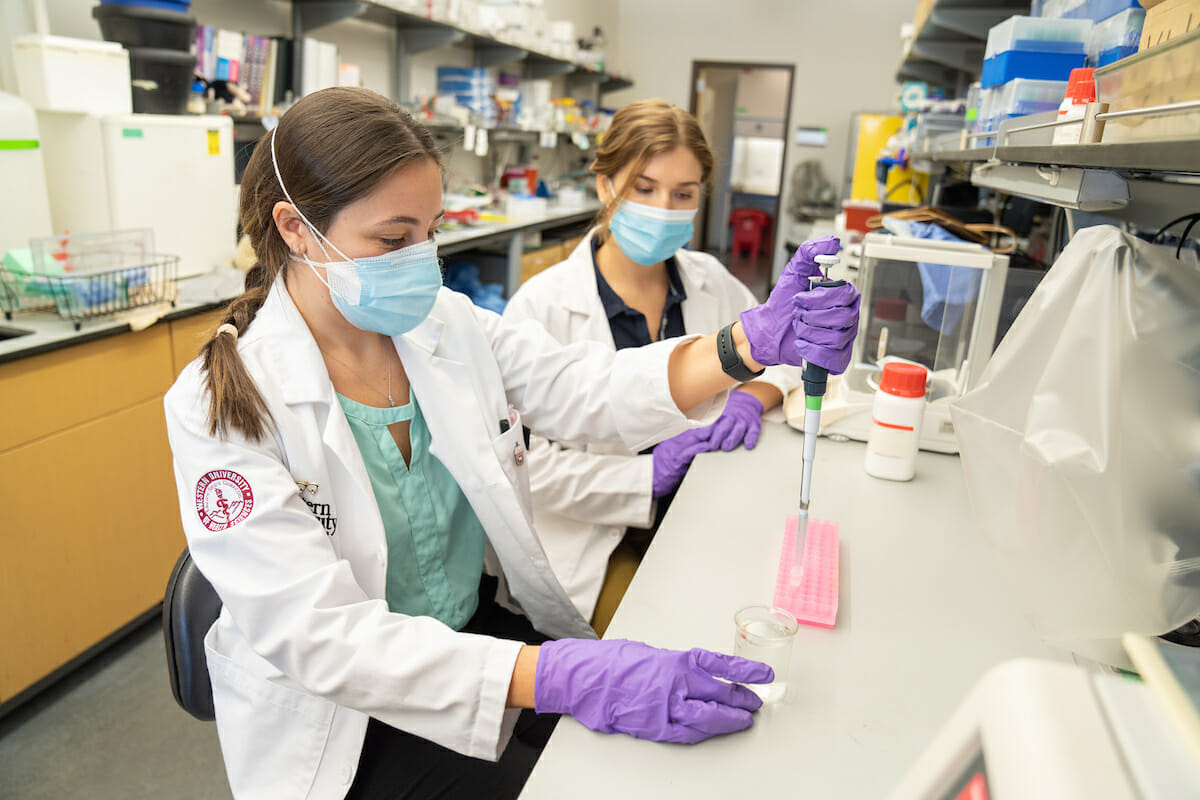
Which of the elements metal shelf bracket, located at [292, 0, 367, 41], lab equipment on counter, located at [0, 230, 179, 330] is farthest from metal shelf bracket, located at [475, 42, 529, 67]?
lab equipment on counter, located at [0, 230, 179, 330]

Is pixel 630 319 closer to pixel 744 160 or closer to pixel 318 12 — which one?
pixel 318 12

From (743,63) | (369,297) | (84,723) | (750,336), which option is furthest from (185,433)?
(743,63)

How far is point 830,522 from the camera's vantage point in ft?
4.13

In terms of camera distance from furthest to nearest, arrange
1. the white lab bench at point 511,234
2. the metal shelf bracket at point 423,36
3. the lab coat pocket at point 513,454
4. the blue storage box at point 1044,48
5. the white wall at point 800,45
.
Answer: the white wall at point 800,45
the metal shelf bracket at point 423,36
the white lab bench at point 511,234
the blue storage box at point 1044,48
the lab coat pocket at point 513,454

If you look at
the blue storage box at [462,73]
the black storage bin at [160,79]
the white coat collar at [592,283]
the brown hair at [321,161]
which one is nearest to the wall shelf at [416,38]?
the blue storage box at [462,73]

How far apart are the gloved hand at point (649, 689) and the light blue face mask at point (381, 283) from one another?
0.53m

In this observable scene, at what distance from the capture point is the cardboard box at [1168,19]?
844 millimetres

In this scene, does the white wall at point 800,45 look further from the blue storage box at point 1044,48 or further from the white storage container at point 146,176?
the blue storage box at point 1044,48

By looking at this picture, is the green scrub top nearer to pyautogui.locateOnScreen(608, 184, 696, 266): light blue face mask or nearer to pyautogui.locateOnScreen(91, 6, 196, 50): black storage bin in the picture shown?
pyautogui.locateOnScreen(608, 184, 696, 266): light blue face mask

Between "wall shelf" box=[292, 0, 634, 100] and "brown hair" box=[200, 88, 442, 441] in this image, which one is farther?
"wall shelf" box=[292, 0, 634, 100]

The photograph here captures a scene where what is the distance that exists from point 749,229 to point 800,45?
2.65 metres

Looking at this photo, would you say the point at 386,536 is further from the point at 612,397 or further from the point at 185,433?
the point at 612,397

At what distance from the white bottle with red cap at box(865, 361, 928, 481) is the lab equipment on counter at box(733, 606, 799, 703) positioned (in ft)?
2.08

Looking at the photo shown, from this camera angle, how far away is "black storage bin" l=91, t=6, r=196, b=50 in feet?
7.48
